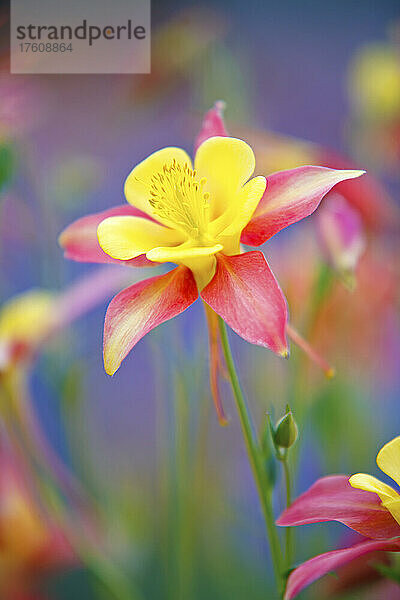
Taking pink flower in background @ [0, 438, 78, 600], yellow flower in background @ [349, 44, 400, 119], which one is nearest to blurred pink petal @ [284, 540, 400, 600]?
pink flower in background @ [0, 438, 78, 600]

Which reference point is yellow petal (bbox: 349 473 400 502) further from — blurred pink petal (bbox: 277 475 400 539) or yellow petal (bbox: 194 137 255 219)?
yellow petal (bbox: 194 137 255 219)

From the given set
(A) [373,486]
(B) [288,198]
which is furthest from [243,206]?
(A) [373,486]

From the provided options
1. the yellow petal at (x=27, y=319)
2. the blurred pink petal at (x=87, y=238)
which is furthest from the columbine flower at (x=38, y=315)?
the blurred pink petal at (x=87, y=238)

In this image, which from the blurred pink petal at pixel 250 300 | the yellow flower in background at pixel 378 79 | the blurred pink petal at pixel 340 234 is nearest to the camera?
the blurred pink petal at pixel 250 300

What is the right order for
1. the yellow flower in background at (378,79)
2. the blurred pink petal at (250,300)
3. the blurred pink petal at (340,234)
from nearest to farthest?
the blurred pink petal at (250,300)
the blurred pink petal at (340,234)
the yellow flower in background at (378,79)

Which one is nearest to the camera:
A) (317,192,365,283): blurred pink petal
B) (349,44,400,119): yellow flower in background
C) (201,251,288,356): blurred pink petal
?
(201,251,288,356): blurred pink petal

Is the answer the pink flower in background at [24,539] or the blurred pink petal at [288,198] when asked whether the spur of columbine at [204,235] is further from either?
the pink flower in background at [24,539]
